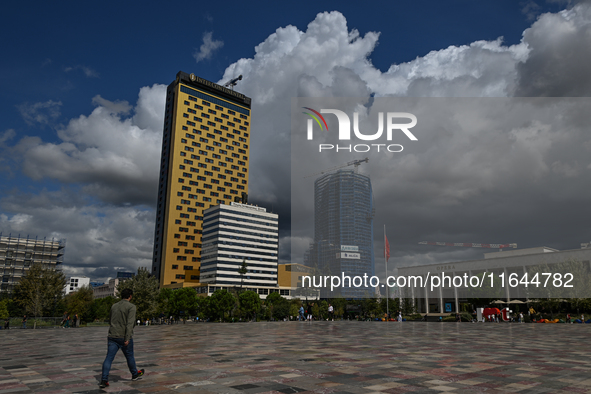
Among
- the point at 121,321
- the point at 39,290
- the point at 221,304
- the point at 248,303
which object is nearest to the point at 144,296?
the point at 39,290

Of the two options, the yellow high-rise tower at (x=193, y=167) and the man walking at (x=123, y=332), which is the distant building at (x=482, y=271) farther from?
the yellow high-rise tower at (x=193, y=167)

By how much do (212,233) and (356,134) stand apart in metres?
117

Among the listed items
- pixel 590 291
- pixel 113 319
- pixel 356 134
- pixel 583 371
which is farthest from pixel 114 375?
pixel 590 291

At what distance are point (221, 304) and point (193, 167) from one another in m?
94.2

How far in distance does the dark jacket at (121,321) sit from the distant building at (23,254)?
514ft

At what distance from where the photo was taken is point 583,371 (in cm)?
928

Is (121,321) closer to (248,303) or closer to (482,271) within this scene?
(248,303)

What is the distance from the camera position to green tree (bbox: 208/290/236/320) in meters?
73.2

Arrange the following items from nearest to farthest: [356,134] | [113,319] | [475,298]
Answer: [113,319]
[356,134]
[475,298]

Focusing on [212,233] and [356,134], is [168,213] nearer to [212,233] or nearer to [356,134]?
[212,233]

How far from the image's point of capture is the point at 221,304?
242ft

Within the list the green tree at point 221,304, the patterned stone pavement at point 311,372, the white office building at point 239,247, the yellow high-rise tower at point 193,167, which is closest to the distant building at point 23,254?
the yellow high-rise tower at point 193,167

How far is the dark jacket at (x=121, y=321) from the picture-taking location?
8.20 meters

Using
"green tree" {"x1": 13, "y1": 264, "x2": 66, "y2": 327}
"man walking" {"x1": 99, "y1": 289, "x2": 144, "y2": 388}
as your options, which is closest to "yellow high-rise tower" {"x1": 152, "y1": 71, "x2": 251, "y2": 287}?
"green tree" {"x1": 13, "y1": 264, "x2": 66, "y2": 327}
